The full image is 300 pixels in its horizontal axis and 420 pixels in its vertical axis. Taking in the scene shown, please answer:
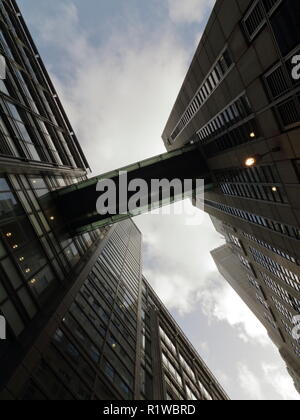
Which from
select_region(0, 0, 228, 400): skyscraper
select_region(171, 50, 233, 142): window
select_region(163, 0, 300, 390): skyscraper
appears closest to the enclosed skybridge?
select_region(163, 0, 300, 390): skyscraper

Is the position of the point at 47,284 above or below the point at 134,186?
below

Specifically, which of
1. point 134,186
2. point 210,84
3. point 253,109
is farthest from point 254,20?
point 134,186

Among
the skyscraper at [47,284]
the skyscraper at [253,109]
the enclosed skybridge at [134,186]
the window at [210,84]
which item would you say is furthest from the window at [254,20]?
the skyscraper at [47,284]

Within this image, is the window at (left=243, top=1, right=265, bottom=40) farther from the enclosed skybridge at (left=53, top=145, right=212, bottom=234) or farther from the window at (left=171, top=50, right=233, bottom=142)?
the enclosed skybridge at (left=53, top=145, right=212, bottom=234)

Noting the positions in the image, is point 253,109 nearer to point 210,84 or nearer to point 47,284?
point 210,84

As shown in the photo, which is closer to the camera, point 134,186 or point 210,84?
point 210,84

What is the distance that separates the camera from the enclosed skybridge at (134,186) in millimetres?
27234

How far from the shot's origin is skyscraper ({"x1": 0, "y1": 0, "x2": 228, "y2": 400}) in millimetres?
13039

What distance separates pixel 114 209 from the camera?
28.0 m

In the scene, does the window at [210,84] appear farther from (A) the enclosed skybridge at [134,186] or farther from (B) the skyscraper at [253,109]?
(A) the enclosed skybridge at [134,186]

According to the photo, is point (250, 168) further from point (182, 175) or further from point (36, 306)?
point (36, 306)

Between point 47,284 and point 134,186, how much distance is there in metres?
13.7

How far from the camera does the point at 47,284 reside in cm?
1716
